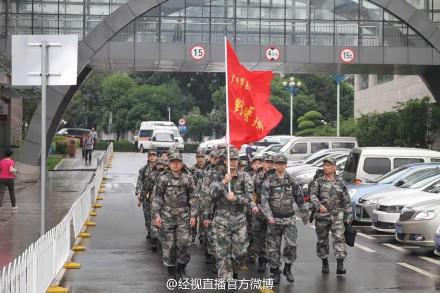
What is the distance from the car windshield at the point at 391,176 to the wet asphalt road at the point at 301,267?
1328mm

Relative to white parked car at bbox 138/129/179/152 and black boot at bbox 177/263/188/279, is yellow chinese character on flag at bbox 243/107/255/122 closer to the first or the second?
black boot at bbox 177/263/188/279

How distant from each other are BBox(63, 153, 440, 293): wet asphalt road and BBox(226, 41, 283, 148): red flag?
208cm

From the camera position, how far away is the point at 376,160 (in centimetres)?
2041

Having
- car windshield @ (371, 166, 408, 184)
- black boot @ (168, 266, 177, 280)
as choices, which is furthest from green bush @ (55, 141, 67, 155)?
black boot @ (168, 266, 177, 280)

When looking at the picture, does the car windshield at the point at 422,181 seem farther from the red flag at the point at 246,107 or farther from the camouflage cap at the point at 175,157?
the camouflage cap at the point at 175,157

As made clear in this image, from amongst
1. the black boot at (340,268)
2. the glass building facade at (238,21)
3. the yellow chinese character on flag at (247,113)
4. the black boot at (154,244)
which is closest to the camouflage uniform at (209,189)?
the yellow chinese character on flag at (247,113)

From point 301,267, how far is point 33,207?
11.7 meters

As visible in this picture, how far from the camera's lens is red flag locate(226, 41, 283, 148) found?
34.2 ft

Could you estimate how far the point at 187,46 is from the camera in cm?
3344

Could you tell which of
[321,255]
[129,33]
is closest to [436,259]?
[321,255]

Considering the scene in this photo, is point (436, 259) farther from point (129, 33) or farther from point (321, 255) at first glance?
point (129, 33)

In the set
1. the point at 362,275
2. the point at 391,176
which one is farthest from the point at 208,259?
the point at 391,176

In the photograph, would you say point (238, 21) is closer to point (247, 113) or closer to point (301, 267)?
point (301, 267)

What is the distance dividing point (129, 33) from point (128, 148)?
103 feet
